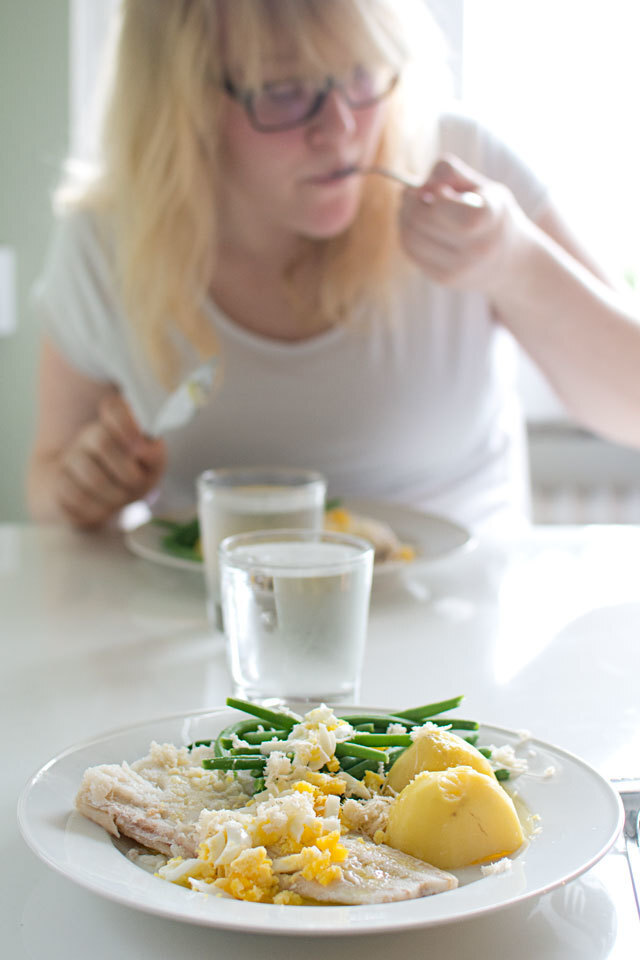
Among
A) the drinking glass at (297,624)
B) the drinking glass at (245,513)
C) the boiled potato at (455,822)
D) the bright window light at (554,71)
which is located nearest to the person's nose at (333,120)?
the drinking glass at (245,513)

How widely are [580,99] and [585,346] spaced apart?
1.47 m

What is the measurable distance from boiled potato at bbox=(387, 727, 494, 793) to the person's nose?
999mm

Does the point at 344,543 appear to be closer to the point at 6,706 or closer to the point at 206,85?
the point at 6,706

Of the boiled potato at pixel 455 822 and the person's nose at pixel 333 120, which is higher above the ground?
the person's nose at pixel 333 120

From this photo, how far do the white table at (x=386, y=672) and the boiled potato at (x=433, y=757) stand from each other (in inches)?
2.9

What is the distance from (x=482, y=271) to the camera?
1.34 meters

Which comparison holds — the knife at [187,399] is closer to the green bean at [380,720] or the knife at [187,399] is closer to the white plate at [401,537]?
the white plate at [401,537]

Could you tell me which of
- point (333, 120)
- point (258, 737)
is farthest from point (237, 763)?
point (333, 120)

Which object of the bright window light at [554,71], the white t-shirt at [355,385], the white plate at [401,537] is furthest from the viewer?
the bright window light at [554,71]

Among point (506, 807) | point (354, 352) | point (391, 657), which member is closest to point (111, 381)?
point (354, 352)

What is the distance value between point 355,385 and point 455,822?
3.82ft

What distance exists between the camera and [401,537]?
50.5 inches

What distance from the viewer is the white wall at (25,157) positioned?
2477 millimetres

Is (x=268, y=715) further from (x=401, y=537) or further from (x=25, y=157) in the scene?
(x=25, y=157)
